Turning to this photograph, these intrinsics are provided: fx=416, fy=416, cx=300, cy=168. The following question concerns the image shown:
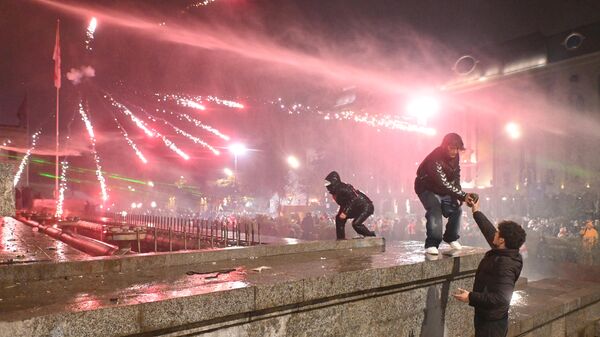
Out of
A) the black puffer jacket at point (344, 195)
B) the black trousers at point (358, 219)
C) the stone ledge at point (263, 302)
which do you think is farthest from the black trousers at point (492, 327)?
the black puffer jacket at point (344, 195)

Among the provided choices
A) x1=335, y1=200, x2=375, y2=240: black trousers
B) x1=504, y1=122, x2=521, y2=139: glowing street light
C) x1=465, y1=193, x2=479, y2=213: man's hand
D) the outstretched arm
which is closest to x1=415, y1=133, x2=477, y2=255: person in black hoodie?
x1=465, y1=193, x2=479, y2=213: man's hand

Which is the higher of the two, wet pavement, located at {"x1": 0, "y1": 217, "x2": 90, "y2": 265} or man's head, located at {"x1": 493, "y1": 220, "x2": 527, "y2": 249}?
man's head, located at {"x1": 493, "y1": 220, "x2": 527, "y2": 249}

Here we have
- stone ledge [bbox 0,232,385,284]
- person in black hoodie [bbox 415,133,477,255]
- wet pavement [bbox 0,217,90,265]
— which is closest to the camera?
stone ledge [bbox 0,232,385,284]

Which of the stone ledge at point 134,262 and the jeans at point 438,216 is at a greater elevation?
the jeans at point 438,216

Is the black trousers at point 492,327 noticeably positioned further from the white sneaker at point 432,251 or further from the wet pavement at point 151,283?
the white sneaker at point 432,251

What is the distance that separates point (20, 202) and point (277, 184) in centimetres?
2998

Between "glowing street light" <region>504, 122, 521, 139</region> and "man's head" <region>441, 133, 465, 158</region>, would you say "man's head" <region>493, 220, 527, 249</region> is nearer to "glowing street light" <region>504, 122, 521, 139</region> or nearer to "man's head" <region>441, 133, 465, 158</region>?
"man's head" <region>441, 133, 465, 158</region>

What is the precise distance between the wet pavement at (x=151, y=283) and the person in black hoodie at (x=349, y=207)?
96.6 inches

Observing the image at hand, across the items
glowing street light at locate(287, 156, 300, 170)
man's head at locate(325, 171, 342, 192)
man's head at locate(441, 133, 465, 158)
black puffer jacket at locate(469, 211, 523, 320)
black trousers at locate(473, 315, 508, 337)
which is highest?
glowing street light at locate(287, 156, 300, 170)

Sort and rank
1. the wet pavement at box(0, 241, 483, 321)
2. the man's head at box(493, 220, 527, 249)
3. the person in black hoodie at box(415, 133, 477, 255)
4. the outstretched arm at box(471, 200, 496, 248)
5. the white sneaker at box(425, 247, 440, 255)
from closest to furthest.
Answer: the wet pavement at box(0, 241, 483, 321) → the man's head at box(493, 220, 527, 249) → the outstretched arm at box(471, 200, 496, 248) → the white sneaker at box(425, 247, 440, 255) → the person in black hoodie at box(415, 133, 477, 255)

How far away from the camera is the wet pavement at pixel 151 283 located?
2848 millimetres

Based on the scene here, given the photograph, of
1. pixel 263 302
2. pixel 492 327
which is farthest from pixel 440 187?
pixel 263 302

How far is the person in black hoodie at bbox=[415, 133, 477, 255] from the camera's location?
19.5 feet

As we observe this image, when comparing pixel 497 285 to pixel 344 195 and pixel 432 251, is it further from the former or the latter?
pixel 344 195
